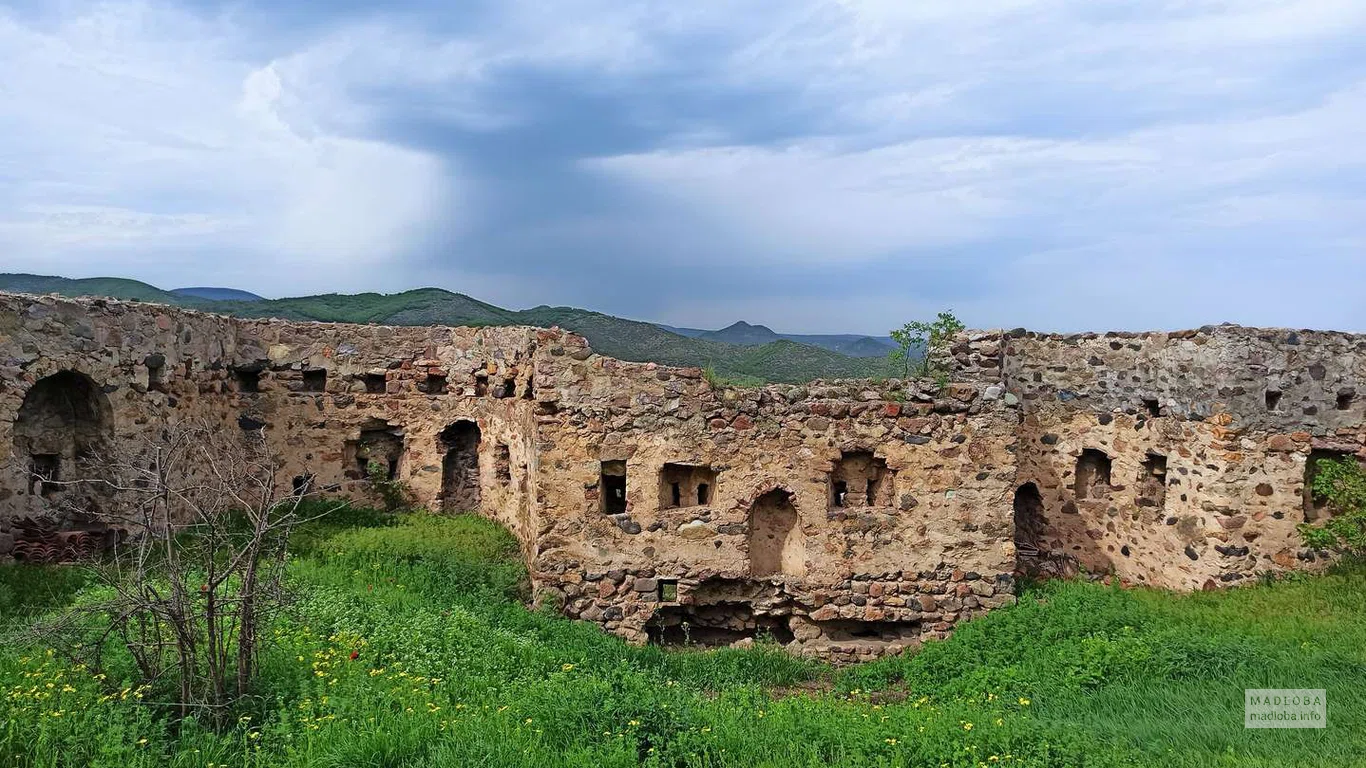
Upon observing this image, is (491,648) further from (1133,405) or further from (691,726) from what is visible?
(1133,405)

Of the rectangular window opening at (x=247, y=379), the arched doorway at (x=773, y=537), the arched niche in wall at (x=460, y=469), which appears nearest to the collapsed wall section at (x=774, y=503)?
the arched doorway at (x=773, y=537)

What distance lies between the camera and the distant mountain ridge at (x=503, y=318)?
3656 centimetres

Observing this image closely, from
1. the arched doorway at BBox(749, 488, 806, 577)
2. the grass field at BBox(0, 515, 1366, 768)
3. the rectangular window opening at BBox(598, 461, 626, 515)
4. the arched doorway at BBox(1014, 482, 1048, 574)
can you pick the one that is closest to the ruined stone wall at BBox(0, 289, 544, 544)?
the rectangular window opening at BBox(598, 461, 626, 515)

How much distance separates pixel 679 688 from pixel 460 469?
7.72 m

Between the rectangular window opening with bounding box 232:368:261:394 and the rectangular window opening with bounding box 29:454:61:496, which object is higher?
the rectangular window opening with bounding box 232:368:261:394

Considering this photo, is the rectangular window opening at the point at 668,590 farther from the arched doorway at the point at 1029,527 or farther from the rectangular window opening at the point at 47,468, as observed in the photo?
the rectangular window opening at the point at 47,468

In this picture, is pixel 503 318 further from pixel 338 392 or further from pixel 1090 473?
pixel 1090 473

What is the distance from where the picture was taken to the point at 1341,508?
32.6 ft

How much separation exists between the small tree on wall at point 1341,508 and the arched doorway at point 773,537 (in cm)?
614

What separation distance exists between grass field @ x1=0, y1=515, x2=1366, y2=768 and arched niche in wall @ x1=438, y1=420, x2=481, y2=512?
3.03 metres

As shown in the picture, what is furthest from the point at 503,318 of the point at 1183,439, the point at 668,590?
the point at 1183,439

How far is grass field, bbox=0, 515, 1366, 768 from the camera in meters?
5.59

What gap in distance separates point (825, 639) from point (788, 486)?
A: 2.05m

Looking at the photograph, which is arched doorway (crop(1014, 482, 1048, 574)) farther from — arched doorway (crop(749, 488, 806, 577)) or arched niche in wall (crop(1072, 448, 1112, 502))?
arched doorway (crop(749, 488, 806, 577))
